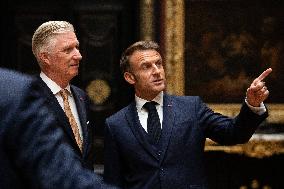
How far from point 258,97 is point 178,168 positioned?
1.99ft

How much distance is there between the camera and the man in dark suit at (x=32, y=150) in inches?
50.6

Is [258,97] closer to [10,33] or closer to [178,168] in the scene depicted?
[178,168]

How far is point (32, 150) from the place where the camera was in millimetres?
1282

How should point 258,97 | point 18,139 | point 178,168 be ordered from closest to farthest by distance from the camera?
point 18,139
point 258,97
point 178,168

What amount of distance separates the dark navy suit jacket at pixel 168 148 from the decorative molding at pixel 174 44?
272cm

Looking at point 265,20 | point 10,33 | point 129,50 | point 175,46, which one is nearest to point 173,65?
point 175,46

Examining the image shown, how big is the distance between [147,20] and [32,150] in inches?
201

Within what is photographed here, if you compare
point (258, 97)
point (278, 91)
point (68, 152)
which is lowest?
point (278, 91)

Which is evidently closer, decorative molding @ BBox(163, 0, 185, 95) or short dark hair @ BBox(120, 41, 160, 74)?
short dark hair @ BBox(120, 41, 160, 74)

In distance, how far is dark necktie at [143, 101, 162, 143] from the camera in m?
3.35

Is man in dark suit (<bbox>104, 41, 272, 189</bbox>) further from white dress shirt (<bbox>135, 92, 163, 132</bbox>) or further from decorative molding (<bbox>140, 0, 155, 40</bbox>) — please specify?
decorative molding (<bbox>140, 0, 155, 40</bbox>)

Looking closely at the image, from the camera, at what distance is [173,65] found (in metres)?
6.17

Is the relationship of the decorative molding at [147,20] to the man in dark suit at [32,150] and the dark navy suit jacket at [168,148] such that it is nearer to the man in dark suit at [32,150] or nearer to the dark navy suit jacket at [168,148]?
the dark navy suit jacket at [168,148]

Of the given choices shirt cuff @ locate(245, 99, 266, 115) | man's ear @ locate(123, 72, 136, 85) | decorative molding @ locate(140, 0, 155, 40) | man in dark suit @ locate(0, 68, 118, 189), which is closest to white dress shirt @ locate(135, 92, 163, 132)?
man's ear @ locate(123, 72, 136, 85)
